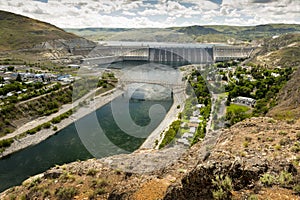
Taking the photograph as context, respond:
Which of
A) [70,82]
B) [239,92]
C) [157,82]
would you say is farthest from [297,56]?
[70,82]

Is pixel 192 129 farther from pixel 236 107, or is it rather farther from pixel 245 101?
pixel 245 101

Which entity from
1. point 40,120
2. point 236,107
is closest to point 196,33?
point 236,107

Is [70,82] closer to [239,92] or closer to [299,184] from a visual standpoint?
[239,92]

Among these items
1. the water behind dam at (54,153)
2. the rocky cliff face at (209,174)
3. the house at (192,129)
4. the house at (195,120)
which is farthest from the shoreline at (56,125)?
the rocky cliff face at (209,174)

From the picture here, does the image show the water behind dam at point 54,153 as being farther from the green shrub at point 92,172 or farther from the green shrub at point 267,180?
the green shrub at point 267,180

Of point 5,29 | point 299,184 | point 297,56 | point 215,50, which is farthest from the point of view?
point 5,29

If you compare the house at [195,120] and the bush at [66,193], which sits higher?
the bush at [66,193]
